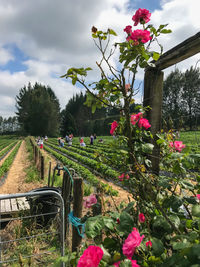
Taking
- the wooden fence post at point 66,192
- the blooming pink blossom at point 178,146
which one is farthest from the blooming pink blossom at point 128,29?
the wooden fence post at point 66,192

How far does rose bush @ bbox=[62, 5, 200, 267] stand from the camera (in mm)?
991

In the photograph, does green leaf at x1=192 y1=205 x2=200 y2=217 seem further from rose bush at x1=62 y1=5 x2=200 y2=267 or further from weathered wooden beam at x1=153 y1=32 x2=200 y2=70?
weathered wooden beam at x1=153 y1=32 x2=200 y2=70

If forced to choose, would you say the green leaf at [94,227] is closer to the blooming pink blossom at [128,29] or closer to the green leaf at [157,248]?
the green leaf at [157,248]

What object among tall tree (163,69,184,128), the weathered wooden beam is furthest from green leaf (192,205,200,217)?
the weathered wooden beam

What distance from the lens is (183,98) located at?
6.41ft

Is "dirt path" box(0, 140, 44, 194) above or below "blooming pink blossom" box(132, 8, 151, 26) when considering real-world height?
below

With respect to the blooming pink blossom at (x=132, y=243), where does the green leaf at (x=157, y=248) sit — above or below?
below

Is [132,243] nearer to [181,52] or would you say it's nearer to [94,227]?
[94,227]

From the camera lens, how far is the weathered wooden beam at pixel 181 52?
1.63 meters

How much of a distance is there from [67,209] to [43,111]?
59.8m

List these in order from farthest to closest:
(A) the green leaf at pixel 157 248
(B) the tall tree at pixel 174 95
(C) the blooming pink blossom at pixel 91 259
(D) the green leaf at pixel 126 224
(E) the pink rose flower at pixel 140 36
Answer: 1. (B) the tall tree at pixel 174 95
2. (E) the pink rose flower at pixel 140 36
3. (D) the green leaf at pixel 126 224
4. (A) the green leaf at pixel 157 248
5. (C) the blooming pink blossom at pixel 91 259

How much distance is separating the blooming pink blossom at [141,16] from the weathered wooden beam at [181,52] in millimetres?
427

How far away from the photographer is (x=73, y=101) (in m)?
71.9

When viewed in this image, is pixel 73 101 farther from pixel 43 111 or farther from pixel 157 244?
pixel 157 244
